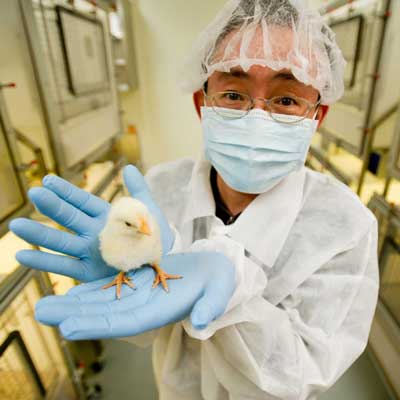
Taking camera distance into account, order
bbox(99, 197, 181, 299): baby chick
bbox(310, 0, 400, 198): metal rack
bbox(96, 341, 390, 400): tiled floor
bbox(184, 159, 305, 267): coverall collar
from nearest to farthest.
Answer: bbox(99, 197, 181, 299): baby chick, bbox(184, 159, 305, 267): coverall collar, bbox(310, 0, 400, 198): metal rack, bbox(96, 341, 390, 400): tiled floor

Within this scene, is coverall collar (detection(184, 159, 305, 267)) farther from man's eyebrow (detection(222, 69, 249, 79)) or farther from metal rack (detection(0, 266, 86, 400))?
metal rack (detection(0, 266, 86, 400))

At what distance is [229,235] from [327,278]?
0.99 feet

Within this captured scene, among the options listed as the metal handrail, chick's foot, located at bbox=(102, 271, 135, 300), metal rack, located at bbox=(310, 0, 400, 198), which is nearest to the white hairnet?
chick's foot, located at bbox=(102, 271, 135, 300)

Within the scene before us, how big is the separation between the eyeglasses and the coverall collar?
0.71ft

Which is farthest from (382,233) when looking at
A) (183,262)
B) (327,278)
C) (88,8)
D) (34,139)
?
(88,8)

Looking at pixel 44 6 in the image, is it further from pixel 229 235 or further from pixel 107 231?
pixel 229 235

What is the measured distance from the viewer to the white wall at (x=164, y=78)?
9.02ft

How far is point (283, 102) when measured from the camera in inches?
32.0

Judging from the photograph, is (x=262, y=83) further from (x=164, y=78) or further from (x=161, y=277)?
(x=164, y=78)

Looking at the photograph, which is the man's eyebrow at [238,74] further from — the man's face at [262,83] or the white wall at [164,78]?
the white wall at [164,78]

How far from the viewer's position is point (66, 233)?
69 cm

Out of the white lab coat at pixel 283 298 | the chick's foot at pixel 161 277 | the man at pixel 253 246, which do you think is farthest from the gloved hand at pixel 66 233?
the white lab coat at pixel 283 298

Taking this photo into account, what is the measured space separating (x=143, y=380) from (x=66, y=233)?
1.52m

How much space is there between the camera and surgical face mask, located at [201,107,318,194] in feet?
2.71
